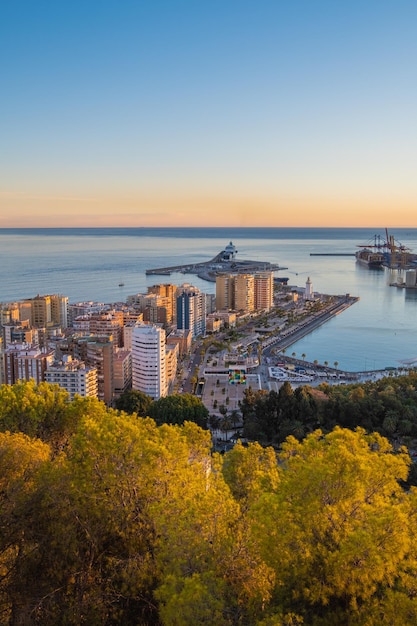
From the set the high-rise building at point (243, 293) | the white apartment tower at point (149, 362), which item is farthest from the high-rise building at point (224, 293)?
the white apartment tower at point (149, 362)

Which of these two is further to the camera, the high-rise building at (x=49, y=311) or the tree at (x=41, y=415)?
the high-rise building at (x=49, y=311)

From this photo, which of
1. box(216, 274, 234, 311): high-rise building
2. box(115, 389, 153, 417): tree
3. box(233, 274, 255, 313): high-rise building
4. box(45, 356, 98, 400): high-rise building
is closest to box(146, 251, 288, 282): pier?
box(216, 274, 234, 311): high-rise building

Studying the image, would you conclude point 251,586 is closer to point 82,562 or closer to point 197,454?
point 82,562

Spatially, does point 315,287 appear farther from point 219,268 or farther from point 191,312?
point 191,312

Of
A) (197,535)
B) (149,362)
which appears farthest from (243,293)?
(197,535)

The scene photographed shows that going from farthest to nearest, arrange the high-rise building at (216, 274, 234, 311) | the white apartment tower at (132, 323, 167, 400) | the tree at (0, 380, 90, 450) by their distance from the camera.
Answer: the high-rise building at (216, 274, 234, 311)
the white apartment tower at (132, 323, 167, 400)
the tree at (0, 380, 90, 450)

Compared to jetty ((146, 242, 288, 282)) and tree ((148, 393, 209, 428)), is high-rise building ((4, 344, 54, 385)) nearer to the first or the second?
tree ((148, 393, 209, 428))

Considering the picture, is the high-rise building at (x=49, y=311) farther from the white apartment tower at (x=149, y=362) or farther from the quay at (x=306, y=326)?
the white apartment tower at (x=149, y=362)

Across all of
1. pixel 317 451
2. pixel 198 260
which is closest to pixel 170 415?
pixel 317 451
